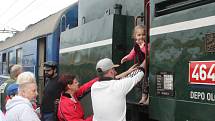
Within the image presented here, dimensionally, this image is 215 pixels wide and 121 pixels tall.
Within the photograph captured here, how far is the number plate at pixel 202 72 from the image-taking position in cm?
255

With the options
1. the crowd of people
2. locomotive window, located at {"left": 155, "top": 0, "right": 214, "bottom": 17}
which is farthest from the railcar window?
locomotive window, located at {"left": 155, "top": 0, "right": 214, "bottom": 17}

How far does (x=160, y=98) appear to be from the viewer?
3.12m

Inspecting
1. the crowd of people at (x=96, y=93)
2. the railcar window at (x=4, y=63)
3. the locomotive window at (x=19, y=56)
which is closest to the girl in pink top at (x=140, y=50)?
the crowd of people at (x=96, y=93)

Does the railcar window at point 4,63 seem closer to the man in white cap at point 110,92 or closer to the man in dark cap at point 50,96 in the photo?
the man in dark cap at point 50,96

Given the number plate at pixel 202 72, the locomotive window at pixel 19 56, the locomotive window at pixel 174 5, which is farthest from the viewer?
the locomotive window at pixel 19 56

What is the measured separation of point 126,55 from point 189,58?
4.76 ft

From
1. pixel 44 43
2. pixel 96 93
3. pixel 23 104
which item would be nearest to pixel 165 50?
pixel 96 93

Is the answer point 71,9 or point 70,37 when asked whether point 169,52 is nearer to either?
point 70,37

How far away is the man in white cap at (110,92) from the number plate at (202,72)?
2.69ft

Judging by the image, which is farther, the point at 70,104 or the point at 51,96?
the point at 51,96

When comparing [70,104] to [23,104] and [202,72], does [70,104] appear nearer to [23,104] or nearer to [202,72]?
[23,104]

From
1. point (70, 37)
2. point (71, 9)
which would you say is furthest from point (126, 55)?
point (71, 9)

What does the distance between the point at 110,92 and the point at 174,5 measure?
1.03 m

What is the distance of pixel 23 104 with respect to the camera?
295 cm
